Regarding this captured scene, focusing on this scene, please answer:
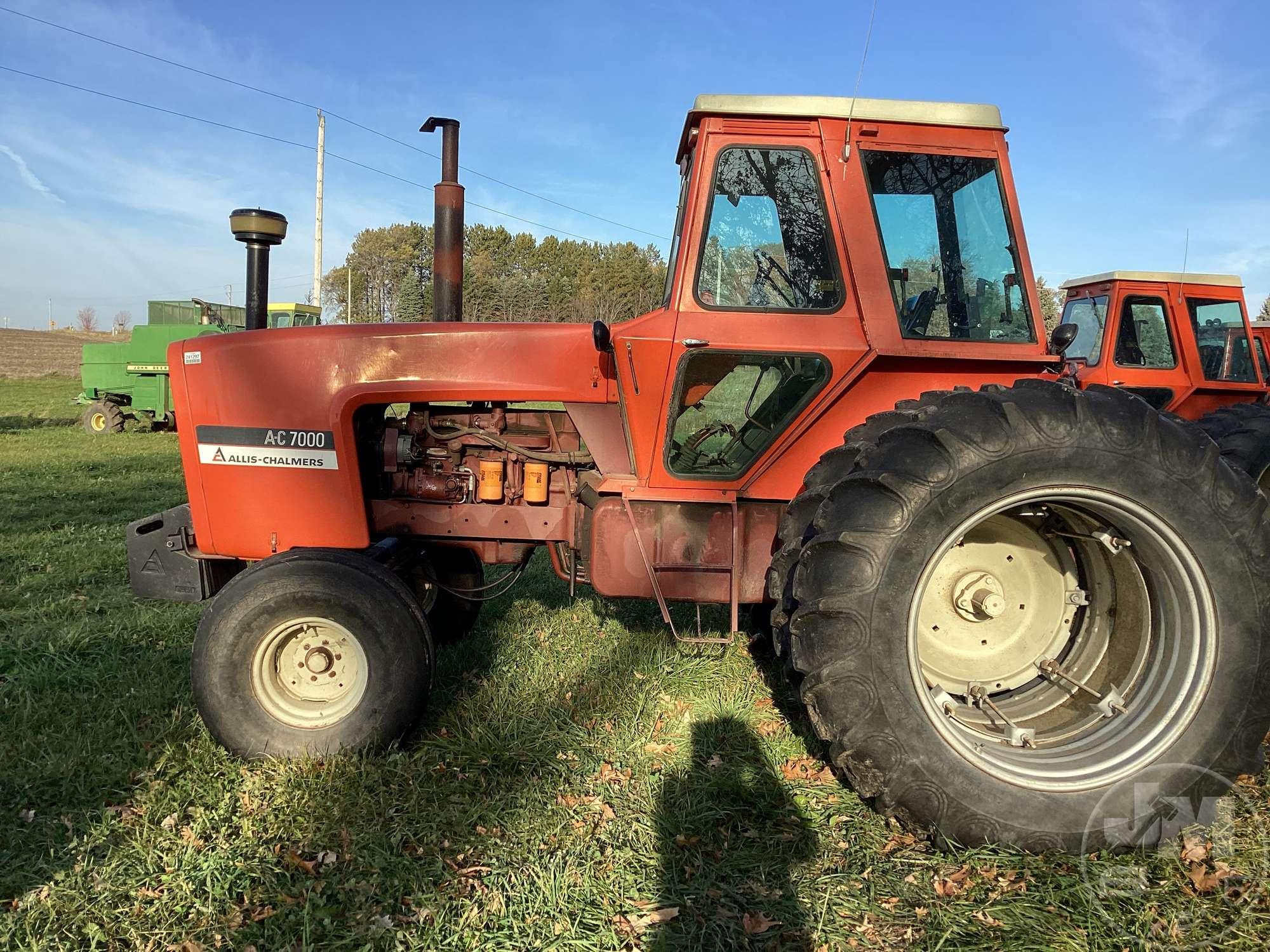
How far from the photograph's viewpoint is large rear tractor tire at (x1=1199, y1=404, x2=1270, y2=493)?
426 centimetres

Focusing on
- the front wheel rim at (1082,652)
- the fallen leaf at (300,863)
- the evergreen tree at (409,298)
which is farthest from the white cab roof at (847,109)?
the evergreen tree at (409,298)

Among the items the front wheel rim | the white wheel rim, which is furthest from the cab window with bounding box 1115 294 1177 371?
the white wheel rim

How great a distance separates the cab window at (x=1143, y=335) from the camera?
7.17 meters

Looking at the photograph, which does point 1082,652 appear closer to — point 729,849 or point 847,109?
point 729,849

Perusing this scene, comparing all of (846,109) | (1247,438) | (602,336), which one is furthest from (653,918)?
(1247,438)

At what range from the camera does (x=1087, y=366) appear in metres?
7.32

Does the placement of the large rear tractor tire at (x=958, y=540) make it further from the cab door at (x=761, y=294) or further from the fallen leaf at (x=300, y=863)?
the fallen leaf at (x=300, y=863)

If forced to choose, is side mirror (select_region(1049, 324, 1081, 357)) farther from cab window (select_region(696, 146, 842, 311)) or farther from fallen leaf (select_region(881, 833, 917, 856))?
fallen leaf (select_region(881, 833, 917, 856))

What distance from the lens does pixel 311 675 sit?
2.92 metres

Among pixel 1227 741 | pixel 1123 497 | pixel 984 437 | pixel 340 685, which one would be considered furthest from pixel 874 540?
pixel 340 685

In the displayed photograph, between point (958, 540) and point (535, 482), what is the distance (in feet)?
5.41

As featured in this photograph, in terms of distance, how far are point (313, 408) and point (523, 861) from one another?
183 cm

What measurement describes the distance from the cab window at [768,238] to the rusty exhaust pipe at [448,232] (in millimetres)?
1188

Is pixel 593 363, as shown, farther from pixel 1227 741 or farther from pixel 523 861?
pixel 1227 741
